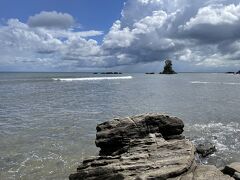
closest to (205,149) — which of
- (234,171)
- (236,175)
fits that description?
(234,171)

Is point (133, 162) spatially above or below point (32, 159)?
above

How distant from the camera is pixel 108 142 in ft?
65.7

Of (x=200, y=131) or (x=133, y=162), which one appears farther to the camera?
(x=200, y=131)

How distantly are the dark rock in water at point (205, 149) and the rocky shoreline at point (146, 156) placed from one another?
4682 millimetres

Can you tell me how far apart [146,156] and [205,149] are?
10696 mm

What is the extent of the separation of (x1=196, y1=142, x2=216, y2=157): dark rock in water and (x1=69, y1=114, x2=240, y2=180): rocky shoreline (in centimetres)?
468

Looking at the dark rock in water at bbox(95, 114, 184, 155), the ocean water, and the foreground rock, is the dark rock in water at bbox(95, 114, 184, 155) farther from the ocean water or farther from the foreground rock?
the foreground rock

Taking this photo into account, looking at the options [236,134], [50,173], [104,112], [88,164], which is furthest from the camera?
[104,112]

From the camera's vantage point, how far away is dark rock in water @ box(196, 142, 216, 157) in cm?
2577

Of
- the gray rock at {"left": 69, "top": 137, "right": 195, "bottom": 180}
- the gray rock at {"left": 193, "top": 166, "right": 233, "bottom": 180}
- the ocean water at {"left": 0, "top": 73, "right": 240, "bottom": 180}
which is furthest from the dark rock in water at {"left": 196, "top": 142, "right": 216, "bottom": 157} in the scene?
the gray rock at {"left": 193, "top": 166, "right": 233, "bottom": 180}

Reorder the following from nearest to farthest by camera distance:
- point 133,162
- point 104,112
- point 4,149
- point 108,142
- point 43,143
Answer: point 133,162 < point 108,142 < point 4,149 < point 43,143 < point 104,112

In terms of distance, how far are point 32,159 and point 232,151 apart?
1550 cm

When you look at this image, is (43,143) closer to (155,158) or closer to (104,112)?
(155,158)

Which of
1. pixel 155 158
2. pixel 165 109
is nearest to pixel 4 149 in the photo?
pixel 155 158
